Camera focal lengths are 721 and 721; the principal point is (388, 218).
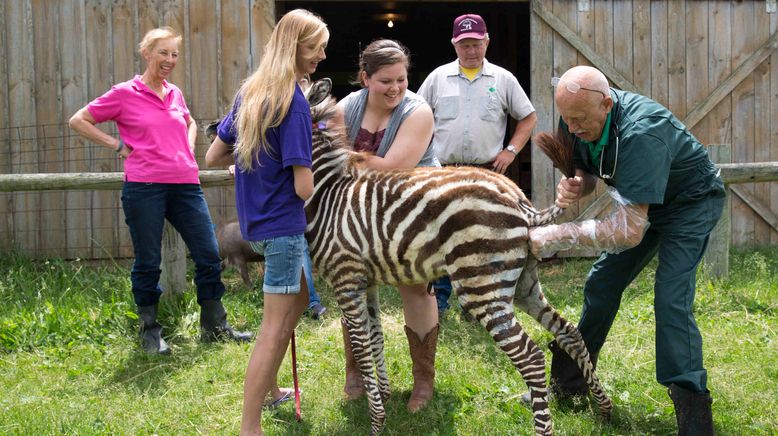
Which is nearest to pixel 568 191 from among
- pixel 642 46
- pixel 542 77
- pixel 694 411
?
pixel 694 411

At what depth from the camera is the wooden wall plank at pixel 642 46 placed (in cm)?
854

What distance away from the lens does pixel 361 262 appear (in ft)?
12.9

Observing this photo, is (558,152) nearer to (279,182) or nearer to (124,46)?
(279,182)

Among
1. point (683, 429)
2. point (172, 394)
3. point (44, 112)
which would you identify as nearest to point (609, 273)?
point (683, 429)

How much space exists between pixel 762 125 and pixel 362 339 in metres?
6.97

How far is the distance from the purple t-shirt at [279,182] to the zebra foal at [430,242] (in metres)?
0.36

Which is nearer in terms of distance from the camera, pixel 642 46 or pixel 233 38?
pixel 233 38

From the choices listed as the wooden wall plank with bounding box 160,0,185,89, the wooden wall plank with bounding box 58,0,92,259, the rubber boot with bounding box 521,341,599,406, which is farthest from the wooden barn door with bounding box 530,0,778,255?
the wooden wall plank with bounding box 58,0,92,259

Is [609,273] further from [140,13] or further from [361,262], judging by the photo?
[140,13]

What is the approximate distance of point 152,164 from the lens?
5.48 m

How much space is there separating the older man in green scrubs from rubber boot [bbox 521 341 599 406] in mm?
689

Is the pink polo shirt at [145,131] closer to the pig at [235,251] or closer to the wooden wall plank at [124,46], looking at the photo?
the pig at [235,251]

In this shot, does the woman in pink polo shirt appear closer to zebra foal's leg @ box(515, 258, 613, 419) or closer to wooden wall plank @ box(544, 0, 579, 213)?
zebra foal's leg @ box(515, 258, 613, 419)

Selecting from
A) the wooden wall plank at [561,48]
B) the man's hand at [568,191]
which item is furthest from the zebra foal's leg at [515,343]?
the wooden wall plank at [561,48]
